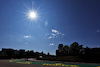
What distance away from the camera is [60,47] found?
2982 inches

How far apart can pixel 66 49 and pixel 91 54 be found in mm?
31164

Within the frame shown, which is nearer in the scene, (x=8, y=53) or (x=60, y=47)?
(x=8, y=53)

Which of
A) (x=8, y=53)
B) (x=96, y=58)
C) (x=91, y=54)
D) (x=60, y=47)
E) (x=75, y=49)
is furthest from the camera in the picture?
(x=60, y=47)

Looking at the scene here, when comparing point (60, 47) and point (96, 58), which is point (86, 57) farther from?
point (60, 47)

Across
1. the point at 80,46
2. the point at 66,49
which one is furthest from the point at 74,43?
the point at 66,49

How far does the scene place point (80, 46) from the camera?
56188 mm

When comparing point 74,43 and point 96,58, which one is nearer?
point 96,58

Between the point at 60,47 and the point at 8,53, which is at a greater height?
the point at 60,47

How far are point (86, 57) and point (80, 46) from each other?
1774 cm

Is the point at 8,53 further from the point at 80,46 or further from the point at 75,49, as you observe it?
the point at 80,46

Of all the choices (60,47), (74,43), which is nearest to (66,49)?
(60,47)

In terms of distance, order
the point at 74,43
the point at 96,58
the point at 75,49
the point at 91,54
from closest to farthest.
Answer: the point at 96,58 < the point at 91,54 < the point at 75,49 < the point at 74,43

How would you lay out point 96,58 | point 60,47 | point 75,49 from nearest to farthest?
point 96,58 → point 75,49 → point 60,47

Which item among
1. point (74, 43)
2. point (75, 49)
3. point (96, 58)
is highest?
point (74, 43)
